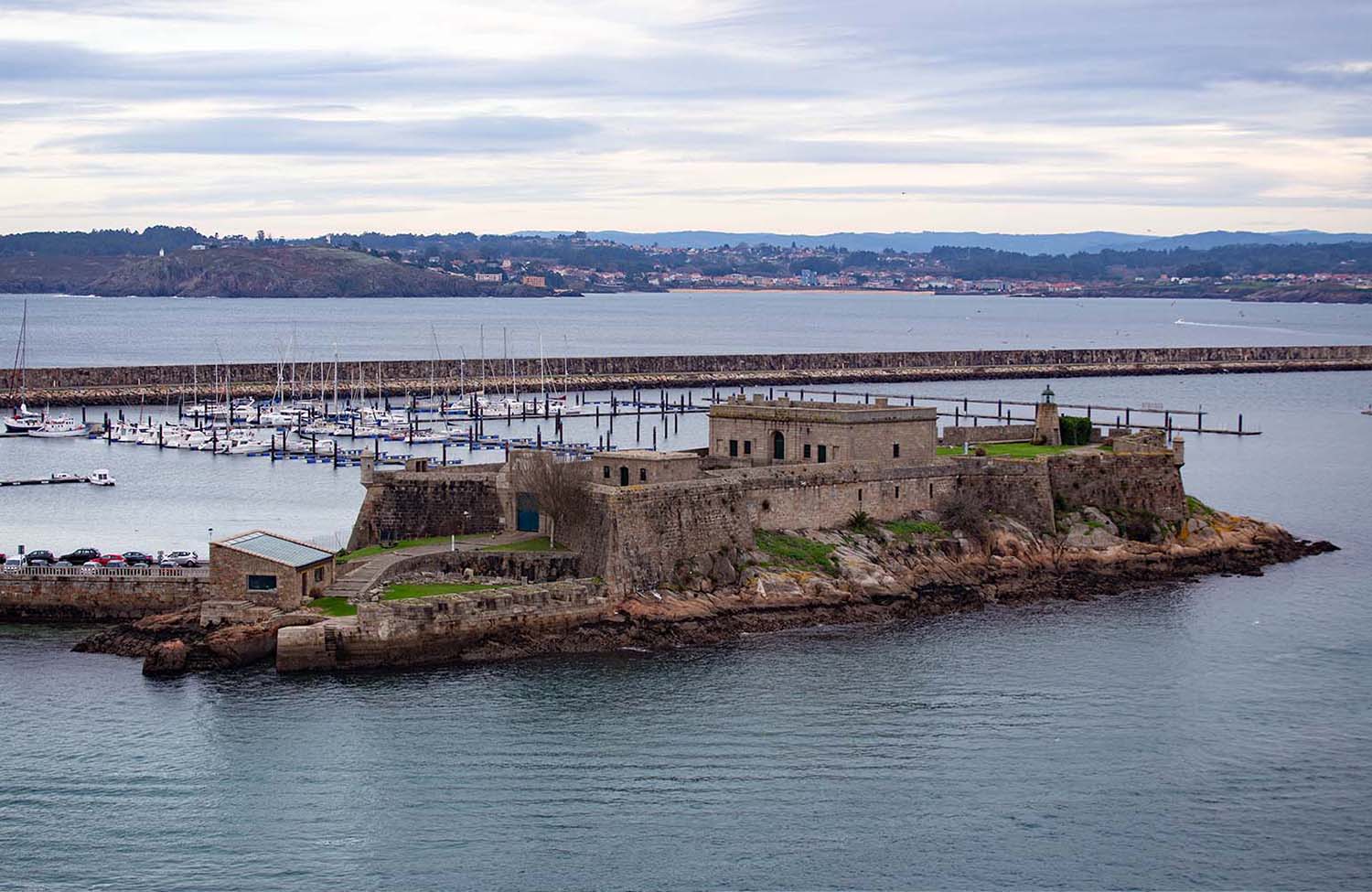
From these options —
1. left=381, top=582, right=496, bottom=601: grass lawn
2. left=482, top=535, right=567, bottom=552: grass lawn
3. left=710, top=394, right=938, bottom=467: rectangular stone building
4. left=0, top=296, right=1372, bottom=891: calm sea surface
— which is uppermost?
left=710, top=394, right=938, bottom=467: rectangular stone building

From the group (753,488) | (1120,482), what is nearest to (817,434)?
(753,488)

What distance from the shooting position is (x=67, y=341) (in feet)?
631

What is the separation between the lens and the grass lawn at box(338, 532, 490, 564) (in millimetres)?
46438

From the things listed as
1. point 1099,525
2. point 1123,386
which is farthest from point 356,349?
point 1099,525

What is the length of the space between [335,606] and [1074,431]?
25704mm

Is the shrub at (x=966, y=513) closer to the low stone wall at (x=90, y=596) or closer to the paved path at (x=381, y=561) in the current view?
the paved path at (x=381, y=561)

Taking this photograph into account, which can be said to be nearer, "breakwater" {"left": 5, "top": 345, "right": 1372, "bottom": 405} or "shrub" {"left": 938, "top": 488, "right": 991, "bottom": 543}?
"shrub" {"left": 938, "top": 488, "right": 991, "bottom": 543}

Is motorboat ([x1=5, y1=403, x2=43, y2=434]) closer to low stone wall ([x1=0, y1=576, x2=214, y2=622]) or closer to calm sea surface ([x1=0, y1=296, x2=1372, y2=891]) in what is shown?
low stone wall ([x1=0, y1=576, x2=214, y2=622])

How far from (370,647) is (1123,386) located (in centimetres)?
9664

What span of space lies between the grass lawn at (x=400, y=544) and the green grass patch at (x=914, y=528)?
10.0 meters

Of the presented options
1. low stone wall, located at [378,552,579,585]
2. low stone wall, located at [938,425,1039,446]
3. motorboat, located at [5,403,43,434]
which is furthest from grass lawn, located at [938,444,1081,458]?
motorboat, located at [5,403,43,434]

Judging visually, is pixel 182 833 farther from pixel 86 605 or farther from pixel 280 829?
pixel 86 605

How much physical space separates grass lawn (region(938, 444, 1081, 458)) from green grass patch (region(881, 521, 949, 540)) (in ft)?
14.7

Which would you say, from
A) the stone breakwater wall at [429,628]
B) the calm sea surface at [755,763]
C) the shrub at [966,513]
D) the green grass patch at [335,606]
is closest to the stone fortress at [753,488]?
the shrub at [966,513]
